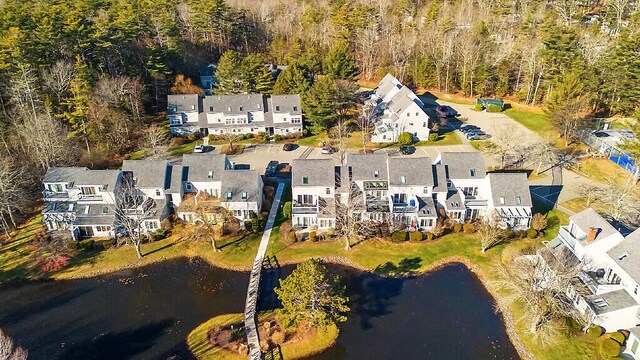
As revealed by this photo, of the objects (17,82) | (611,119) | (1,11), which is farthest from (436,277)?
(1,11)

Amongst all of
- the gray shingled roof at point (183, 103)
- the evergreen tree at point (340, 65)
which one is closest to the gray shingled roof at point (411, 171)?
the evergreen tree at point (340, 65)

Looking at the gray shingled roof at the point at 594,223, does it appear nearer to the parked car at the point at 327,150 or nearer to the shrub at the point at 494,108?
the parked car at the point at 327,150

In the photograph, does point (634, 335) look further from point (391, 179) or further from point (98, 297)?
point (98, 297)

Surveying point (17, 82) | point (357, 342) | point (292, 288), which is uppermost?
point (17, 82)

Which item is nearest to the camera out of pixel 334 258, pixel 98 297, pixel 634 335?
pixel 634 335

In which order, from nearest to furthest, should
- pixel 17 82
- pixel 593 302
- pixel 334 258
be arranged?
pixel 593 302 < pixel 334 258 < pixel 17 82

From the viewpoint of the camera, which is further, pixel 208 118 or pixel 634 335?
pixel 208 118

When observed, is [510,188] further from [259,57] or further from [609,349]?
[259,57]
